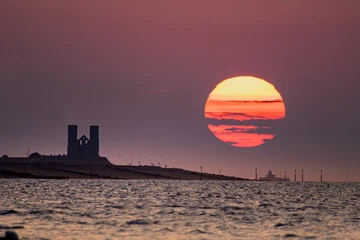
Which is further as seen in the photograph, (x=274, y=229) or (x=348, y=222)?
(x=348, y=222)

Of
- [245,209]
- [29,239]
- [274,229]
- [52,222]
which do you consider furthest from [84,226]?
[245,209]

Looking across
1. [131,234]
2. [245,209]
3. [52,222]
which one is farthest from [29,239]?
[245,209]

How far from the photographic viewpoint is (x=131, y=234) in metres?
61.5

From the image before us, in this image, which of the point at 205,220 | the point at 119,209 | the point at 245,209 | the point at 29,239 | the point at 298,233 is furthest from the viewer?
the point at 245,209

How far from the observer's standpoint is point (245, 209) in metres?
98.2

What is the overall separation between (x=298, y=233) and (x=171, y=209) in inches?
1133

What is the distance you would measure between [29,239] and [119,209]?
34.7 m

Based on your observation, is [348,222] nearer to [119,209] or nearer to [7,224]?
[119,209]

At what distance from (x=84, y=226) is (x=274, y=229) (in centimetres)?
1628

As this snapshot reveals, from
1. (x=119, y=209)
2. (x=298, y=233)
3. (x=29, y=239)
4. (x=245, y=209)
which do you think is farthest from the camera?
(x=245, y=209)

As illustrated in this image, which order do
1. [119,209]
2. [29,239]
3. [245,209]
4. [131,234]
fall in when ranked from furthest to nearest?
[245,209] < [119,209] < [131,234] < [29,239]

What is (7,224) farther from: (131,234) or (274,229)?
(274,229)

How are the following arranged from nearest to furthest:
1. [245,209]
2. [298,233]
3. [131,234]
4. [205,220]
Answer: [131,234]
[298,233]
[205,220]
[245,209]

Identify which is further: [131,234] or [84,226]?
[84,226]
